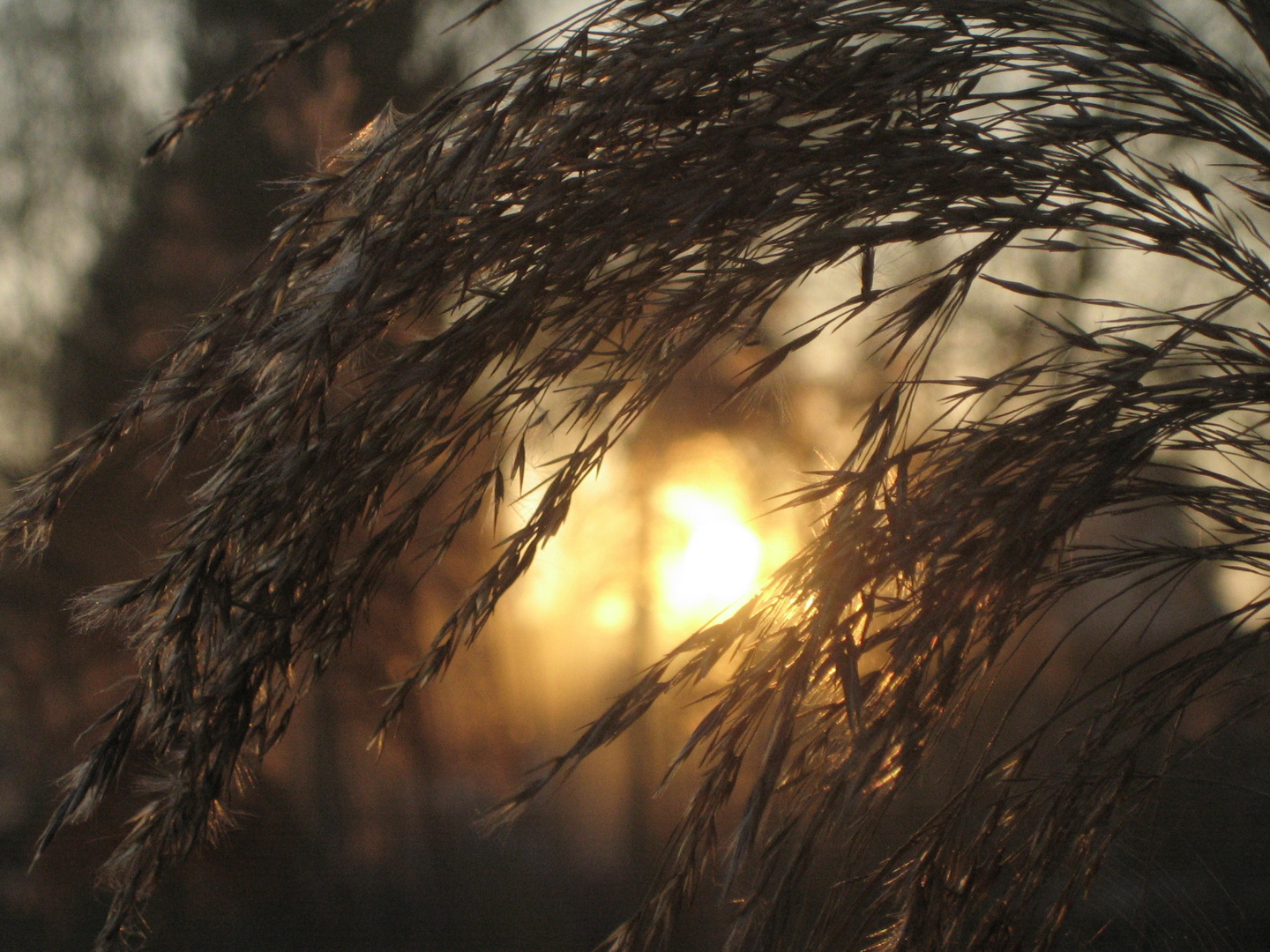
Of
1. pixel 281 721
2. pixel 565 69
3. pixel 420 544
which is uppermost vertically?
pixel 420 544

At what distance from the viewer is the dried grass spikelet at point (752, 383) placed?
3.09 ft

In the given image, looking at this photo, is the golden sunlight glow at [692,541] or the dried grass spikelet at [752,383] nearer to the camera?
the dried grass spikelet at [752,383]

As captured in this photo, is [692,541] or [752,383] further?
[692,541]

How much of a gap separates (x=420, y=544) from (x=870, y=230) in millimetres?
2312

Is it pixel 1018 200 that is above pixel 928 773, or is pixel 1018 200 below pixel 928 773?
above

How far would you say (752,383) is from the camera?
1.03m

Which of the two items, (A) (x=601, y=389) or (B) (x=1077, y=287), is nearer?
(A) (x=601, y=389)

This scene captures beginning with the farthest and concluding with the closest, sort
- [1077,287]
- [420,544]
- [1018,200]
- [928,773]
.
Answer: [420,544] < [1077,287] < [928,773] < [1018,200]

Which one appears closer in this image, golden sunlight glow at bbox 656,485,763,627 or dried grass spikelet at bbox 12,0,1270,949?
dried grass spikelet at bbox 12,0,1270,949

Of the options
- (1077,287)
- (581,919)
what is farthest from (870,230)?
(581,919)

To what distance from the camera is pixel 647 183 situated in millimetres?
1043

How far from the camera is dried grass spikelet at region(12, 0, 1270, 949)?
94 centimetres

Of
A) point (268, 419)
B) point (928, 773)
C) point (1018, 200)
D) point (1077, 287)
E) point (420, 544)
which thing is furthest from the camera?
point (420, 544)

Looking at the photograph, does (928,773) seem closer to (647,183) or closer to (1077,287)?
(647,183)
